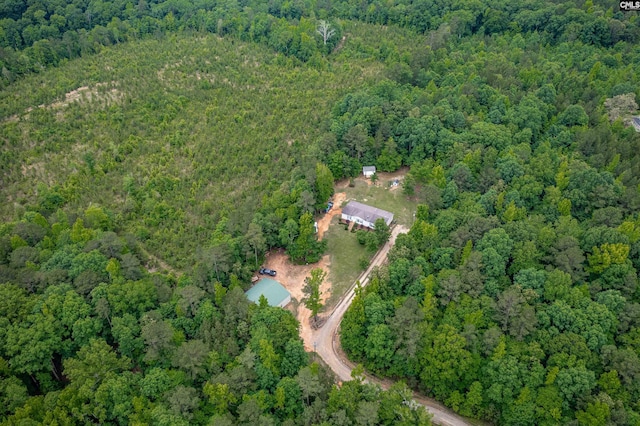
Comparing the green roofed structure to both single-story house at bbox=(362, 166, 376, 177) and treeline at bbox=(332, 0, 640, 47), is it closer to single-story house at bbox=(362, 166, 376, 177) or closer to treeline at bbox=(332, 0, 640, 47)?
single-story house at bbox=(362, 166, 376, 177)

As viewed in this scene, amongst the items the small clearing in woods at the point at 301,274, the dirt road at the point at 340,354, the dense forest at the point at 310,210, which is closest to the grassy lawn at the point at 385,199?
the dense forest at the point at 310,210

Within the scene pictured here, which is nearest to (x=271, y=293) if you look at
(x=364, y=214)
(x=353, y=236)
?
(x=353, y=236)

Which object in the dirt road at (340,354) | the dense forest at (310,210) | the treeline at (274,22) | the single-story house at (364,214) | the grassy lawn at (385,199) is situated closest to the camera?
the dense forest at (310,210)

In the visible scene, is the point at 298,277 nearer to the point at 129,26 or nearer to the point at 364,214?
the point at 364,214

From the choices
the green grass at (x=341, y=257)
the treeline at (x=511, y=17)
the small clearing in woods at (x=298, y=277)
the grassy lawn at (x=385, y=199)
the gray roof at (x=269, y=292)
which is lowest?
the small clearing in woods at (x=298, y=277)

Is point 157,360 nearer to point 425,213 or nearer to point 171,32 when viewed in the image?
point 425,213

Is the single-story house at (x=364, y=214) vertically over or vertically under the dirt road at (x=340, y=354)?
over

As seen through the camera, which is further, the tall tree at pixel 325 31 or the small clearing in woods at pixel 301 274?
the tall tree at pixel 325 31

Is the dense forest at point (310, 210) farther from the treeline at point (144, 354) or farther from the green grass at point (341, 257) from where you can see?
the green grass at point (341, 257)

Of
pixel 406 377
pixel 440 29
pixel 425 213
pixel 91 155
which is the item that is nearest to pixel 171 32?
pixel 91 155
